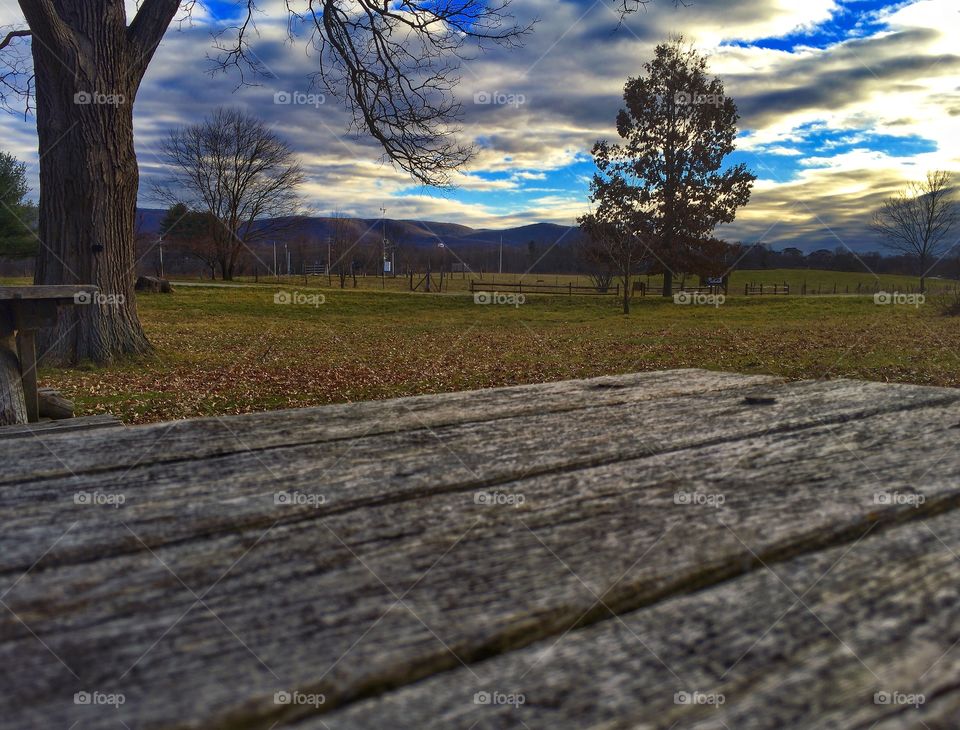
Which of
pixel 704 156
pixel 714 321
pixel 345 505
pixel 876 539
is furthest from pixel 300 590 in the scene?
pixel 704 156

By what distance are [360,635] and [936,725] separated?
708mm

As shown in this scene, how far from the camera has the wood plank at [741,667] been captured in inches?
31.0

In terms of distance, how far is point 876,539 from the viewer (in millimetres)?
1232

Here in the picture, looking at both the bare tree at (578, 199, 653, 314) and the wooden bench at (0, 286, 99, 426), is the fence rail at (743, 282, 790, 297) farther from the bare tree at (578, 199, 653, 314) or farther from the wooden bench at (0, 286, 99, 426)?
the wooden bench at (0, 286, 99, 426)

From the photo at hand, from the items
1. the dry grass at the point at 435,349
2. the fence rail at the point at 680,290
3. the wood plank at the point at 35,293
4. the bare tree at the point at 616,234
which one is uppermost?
the bare tree at the point at 616,234

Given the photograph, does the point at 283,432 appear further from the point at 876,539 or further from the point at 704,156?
the point at 704,156

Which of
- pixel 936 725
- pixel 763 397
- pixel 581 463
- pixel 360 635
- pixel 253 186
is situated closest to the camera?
pixel 936 725

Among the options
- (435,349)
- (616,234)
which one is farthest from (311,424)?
(616,234)

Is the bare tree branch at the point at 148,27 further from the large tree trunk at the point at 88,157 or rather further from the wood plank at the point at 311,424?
the wood plank at the point at 311,424

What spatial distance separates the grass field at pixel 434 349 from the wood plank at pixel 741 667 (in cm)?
824

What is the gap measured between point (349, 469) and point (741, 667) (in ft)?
3.30

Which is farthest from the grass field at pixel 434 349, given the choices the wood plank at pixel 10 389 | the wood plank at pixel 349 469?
the wood plank at pixel 349 469

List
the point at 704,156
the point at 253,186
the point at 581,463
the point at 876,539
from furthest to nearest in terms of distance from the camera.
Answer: the point at 253,186 < the point at 704,156 < the point at 581,463 < the point at 876,539

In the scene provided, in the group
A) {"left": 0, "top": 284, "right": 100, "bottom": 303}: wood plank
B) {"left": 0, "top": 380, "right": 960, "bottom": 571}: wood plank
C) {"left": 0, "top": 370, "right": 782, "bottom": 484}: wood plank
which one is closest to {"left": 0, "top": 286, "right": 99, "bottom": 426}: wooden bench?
{"left": 0, "top": 284, "right": 100, "bottom": 303}: wood plank
